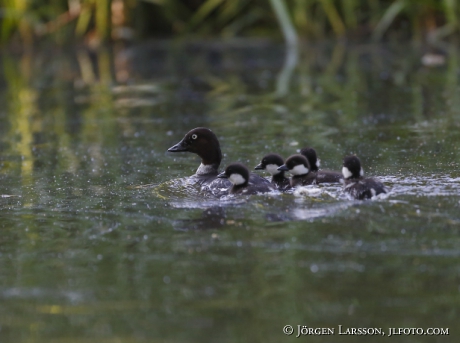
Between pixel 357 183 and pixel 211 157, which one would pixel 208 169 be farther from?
pixel 357 183

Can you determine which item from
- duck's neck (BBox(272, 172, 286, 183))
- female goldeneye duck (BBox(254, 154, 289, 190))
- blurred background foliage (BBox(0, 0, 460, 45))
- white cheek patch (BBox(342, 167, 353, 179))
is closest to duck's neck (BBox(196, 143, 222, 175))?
female goldeneye duck (BBox(254, 154, 289, 190))

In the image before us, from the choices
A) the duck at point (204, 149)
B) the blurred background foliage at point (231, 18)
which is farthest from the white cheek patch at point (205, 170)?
the blurred background foliage at point (231, 18)

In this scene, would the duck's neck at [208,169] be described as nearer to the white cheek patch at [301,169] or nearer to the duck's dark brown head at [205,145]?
the duck's dark brown head at [205,145]

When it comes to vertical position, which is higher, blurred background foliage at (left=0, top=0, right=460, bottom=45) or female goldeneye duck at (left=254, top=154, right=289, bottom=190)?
blurred background foliage at (left=0, top=0, right=460, bottom=45)

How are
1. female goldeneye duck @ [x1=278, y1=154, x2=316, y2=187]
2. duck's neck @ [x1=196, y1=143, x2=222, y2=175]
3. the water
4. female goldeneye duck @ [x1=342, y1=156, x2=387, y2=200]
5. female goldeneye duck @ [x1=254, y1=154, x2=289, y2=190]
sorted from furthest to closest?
duck's neck @ [x1=196, y1=143, x2=222, y2=175], female goldeneye duck @ [x1=254, y1=154, x2=289, y2=190], female goldeneye duck @ [x1=278, y1=154, x2=316, y2=187], female goldeneye duck @ [x1=342, y1=156, x2=387, y2=200], the water

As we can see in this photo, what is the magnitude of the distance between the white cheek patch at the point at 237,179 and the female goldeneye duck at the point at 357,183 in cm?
72

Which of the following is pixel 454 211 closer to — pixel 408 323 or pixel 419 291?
pixel 419 291

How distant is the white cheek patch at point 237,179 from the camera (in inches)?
243

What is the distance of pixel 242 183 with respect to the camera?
6176 millimetres

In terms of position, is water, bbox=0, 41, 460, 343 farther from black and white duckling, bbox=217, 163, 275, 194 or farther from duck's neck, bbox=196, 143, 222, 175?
duck's neck, bbox=196, 143, 222, 175

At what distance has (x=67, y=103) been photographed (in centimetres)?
1286

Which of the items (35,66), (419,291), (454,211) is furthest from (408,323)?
(35,66)

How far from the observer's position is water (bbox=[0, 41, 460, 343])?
388 centimetres

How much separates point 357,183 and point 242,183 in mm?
883
